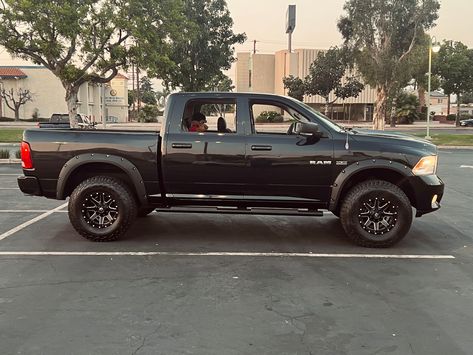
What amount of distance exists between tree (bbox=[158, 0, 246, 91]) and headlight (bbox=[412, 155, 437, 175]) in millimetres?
23441

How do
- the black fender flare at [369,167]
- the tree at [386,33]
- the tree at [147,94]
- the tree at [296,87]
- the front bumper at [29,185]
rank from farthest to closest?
the tree at [147,94] < the tree at [296,87] < the tree at [386,33] < the front bumper at [29,185] < the black fender flare at [369,167]

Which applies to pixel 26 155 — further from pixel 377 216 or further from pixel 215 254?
pixel 377 216

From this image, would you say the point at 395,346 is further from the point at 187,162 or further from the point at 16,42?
the point at 16,42

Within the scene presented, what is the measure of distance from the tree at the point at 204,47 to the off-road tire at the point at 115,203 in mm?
22637

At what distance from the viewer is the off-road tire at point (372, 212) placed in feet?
20.7

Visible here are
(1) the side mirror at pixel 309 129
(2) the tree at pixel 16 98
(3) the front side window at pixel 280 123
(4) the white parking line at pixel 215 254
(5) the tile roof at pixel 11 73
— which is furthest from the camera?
(5) the tile roof at pixel 11 73

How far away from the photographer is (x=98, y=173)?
6809 mm

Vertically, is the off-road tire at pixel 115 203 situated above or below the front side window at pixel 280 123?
below

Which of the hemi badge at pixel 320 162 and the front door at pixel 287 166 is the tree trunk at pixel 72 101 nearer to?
the front door at pixel 287 166

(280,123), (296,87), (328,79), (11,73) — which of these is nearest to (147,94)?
(11,73)

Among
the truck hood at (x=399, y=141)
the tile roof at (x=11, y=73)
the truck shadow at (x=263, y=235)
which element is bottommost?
the truck shadow at (x=263, y=235)

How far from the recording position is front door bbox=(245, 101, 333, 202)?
636 cm

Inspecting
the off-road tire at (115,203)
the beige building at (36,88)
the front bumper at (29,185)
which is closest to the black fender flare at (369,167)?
the off-road tire at (115,203)

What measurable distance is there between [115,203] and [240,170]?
5.72ft
